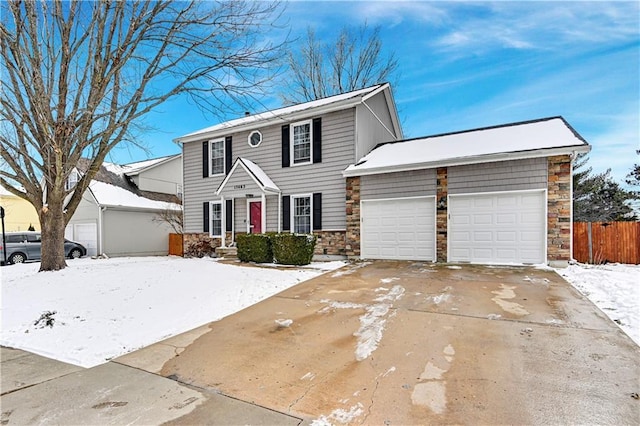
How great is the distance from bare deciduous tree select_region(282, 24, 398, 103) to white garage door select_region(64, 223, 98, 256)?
13318mm

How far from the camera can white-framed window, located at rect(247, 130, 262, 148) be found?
12.9 meters

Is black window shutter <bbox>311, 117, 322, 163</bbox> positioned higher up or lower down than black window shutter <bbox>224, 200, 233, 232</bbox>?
higher up

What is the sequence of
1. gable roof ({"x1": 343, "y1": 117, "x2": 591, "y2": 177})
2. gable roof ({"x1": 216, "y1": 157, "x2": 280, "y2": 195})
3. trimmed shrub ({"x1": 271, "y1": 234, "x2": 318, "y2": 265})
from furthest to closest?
gable roof ({"x1": 216, "y1": 157, "x2": 280, "y2": 195}), trimmed shrub ({"x1": 271, "y1": 234, "x2": 318, "y2": 265}), gable roof ({"x1": 343, "y1": 117, "x2": 591, "y2": 177})

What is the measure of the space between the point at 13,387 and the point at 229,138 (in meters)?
11.6

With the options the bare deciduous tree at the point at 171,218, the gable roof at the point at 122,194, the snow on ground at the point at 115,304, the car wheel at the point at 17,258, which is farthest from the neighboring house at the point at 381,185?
the car wheel at the point at 17,258

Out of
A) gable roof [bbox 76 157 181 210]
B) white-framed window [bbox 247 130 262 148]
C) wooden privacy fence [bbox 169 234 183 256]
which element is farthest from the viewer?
wooden privacy fence [bbox 169 234 183 256]

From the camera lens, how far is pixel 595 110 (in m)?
12.4

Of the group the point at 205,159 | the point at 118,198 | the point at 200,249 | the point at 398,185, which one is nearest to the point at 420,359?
the point at 398,185

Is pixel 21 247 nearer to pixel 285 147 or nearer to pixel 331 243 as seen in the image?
pixel 285 147

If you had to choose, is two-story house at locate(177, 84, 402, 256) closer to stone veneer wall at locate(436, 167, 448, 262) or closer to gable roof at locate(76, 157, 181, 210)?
stone veneer wall at locate(436, 167, 448, 262)

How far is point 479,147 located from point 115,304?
964 cm

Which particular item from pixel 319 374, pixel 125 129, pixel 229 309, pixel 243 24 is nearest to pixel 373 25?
pixel 243 24

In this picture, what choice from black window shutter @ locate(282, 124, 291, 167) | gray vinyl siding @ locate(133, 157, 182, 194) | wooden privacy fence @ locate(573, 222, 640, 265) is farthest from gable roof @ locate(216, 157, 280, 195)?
wooden privacy fence @ locate(573, 222, 640, 265)

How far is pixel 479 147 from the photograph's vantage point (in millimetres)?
9391
